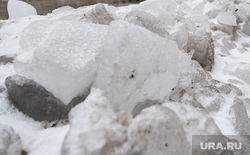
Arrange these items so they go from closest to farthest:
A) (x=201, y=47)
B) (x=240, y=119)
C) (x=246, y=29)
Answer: (x=240, y=119) < (x=201, y=47) < (x=246, y=29)

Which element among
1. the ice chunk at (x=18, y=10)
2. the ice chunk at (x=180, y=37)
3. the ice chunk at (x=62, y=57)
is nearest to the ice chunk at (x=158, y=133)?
the ice chunk at (x=62, y=57)

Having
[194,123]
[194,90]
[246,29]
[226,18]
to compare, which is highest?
[194,123]

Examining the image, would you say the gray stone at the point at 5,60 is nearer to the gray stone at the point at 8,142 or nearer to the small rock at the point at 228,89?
the gray stone at the point at 8,142

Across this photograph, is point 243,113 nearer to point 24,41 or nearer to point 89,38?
point 89,38

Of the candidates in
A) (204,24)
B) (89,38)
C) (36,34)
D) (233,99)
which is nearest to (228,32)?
(204,24)

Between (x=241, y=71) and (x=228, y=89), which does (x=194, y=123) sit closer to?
(x=228, y=89)

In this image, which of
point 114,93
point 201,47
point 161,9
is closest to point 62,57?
point 114,93
